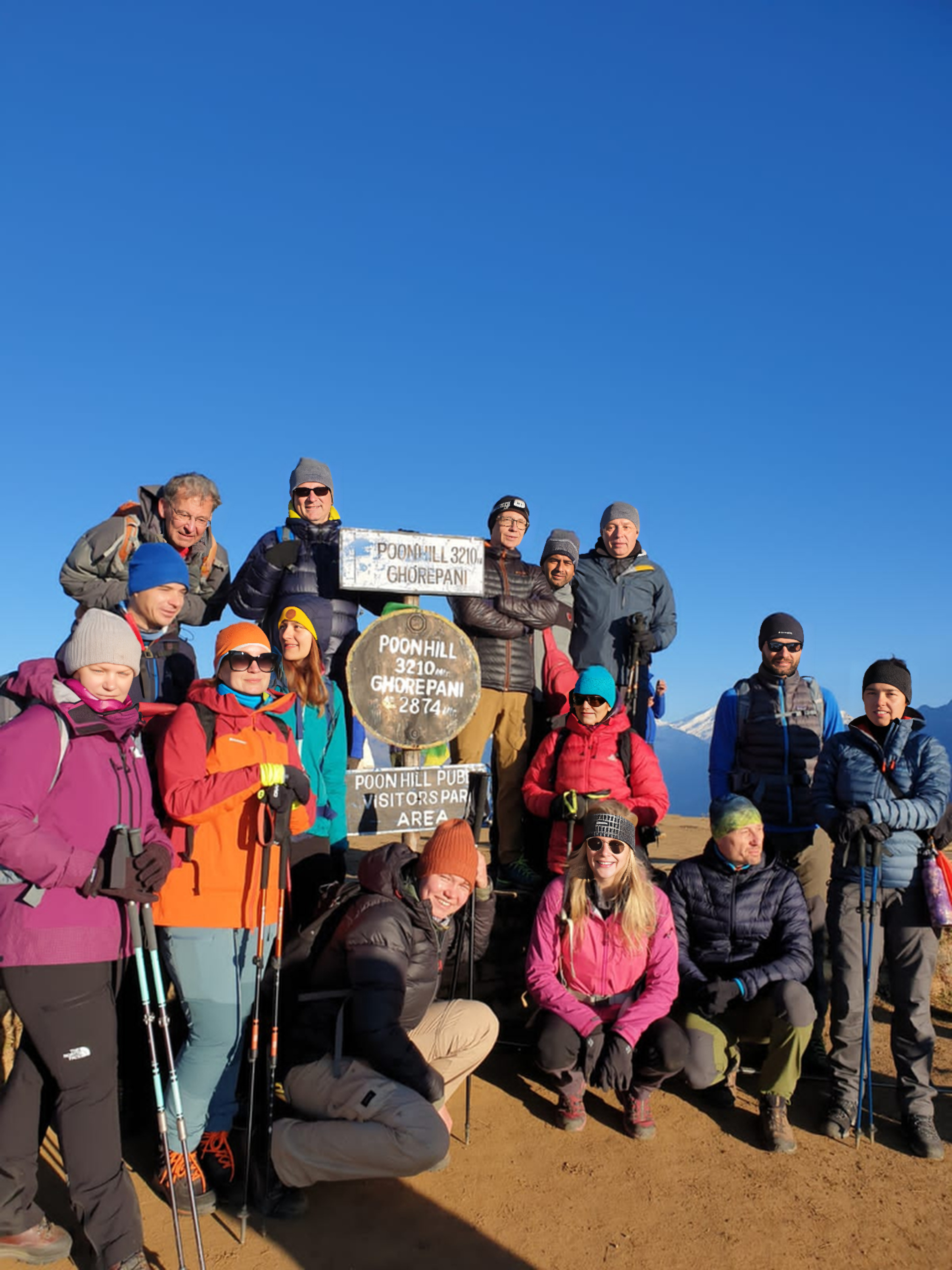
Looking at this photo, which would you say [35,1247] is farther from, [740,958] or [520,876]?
[740,958]

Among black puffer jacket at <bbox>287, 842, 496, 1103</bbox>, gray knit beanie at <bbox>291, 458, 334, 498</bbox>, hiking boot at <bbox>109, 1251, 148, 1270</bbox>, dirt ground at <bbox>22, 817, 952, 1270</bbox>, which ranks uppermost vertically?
gray knit beanie at <bbox>291, 458, 334, 498</bbox>

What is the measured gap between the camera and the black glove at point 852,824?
482cm

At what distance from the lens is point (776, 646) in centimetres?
596

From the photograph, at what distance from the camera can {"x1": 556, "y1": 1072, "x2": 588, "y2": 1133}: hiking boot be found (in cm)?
478

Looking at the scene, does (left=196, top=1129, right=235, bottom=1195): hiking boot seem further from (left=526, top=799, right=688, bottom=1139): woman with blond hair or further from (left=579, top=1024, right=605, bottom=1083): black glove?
(left=579, top=1024, right=605, bottom=1083): black glove

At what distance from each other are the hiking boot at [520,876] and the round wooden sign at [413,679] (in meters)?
1.18

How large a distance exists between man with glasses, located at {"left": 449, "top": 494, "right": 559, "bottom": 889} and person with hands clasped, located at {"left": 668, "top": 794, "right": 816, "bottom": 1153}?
4.90ft

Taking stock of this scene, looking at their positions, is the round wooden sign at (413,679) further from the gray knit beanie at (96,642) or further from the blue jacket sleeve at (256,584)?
the gray knit beanie at (96,642)

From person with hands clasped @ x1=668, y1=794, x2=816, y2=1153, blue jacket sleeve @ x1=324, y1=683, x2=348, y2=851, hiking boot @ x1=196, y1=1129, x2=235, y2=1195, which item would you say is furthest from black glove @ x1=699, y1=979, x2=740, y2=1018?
hiking boot @ x1=196, y1=1129, x2=235, y2=1195

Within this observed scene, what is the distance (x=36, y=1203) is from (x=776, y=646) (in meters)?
5.14

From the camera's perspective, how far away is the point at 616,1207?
4.11m

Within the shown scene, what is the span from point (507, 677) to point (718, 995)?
261 cm

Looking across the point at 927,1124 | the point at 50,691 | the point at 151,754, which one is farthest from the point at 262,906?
the point at 927,1124

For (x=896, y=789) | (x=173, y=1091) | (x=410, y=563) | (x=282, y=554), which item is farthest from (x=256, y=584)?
(x=896, y=789)
